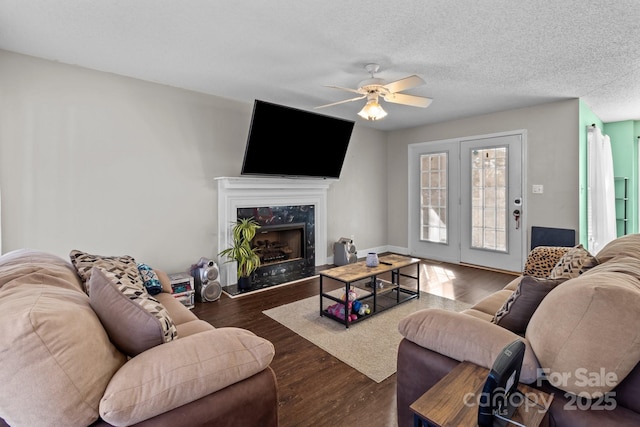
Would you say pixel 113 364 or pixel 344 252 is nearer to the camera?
pixel 113 364

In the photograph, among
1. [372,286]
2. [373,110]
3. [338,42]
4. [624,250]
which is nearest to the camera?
[624,250]

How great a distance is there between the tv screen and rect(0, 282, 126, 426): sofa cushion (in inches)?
116

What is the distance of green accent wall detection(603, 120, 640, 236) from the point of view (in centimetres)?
523

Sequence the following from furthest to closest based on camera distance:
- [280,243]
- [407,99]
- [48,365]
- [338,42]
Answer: [280,243] → [407,99] → [338,42] → [48,365]

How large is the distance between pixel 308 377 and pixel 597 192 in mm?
4707

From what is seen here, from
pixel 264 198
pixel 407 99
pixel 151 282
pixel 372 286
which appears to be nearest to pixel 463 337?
pixel 372 286

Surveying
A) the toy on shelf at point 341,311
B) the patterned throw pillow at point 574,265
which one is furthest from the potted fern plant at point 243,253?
the patterned throw pillow at point 574,265

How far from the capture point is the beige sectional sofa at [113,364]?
0.86m

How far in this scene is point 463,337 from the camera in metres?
1.33

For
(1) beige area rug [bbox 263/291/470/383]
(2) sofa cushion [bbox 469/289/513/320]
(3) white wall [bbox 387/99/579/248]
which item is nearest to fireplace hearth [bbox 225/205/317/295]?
(1) beige area rug [bbox 263/291/470/383]

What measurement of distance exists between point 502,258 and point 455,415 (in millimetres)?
4478

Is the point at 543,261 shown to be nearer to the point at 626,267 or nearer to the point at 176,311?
the point at 626,267

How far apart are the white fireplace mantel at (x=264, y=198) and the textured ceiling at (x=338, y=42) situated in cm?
115

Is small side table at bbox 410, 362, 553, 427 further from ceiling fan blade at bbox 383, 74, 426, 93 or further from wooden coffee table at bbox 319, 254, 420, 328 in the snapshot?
ceiling fan blade at bbox 383, 74, 426, 93
